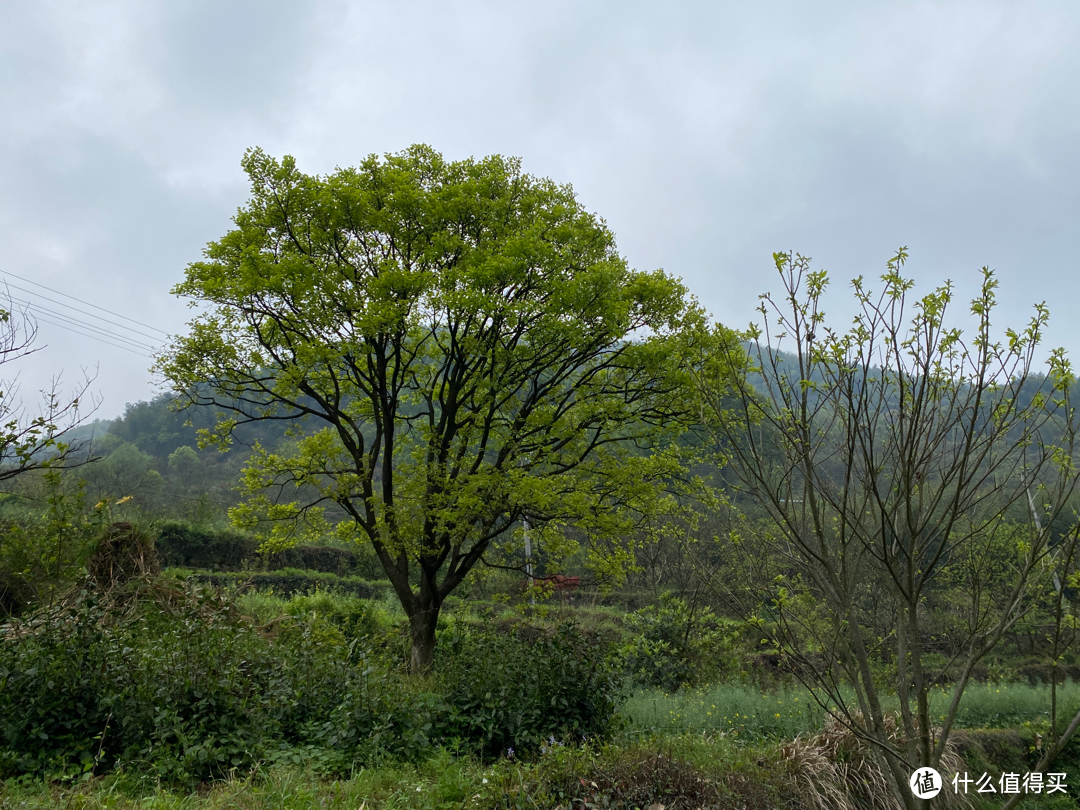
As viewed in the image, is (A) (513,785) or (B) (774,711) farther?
(B) (774,711)

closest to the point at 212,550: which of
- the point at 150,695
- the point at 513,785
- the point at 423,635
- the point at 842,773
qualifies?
the point at 423,635

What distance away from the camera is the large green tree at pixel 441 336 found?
754cm

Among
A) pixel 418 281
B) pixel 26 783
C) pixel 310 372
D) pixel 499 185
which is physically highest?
pixel 499 185

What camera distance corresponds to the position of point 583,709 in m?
5.53

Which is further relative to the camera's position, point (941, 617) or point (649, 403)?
point (941, 617)

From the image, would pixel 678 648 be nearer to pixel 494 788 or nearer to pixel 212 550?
pixel 494 788

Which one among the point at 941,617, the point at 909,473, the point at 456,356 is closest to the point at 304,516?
the point at 456,356

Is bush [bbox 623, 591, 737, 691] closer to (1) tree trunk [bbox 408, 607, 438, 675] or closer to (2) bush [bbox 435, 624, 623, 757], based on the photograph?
(1) tree trunk [bbox 408, 607, 438, 675]

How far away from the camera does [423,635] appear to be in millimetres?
8523

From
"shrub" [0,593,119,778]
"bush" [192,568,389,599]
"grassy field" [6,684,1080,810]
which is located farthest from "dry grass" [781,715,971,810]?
"bush" [192,568,389,599]

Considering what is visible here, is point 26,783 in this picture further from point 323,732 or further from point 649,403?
point 649,403

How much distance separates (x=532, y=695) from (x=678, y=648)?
621cm

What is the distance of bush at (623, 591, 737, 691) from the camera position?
33.3ft

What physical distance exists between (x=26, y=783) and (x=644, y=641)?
8824mm
